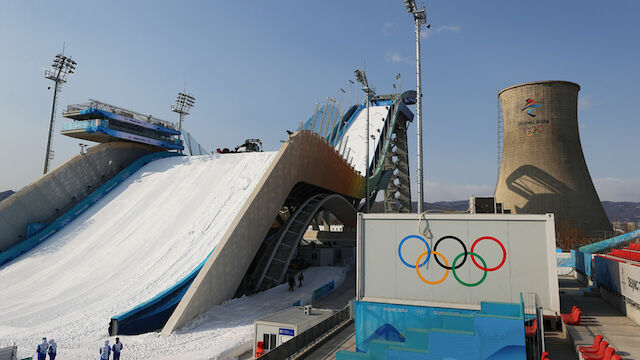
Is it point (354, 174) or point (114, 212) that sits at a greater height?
point (354, 174)

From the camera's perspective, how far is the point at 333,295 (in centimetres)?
2891

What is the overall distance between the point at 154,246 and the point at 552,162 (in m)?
50.9

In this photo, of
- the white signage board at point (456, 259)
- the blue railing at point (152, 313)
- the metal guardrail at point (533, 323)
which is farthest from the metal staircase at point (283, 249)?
the metal guardrail at point (533, 323)

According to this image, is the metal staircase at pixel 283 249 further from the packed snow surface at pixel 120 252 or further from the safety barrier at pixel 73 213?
the safety barrier at pixel 73 213

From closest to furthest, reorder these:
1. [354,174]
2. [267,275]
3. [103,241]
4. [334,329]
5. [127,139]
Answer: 1. [334,329]
2. [103,241]
3. [267,275]
4. [127,139]
5. [354,174]

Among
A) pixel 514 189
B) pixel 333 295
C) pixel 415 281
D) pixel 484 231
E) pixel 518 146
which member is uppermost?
pixel 518 146

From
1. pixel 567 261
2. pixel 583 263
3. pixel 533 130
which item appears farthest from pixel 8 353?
pixel 533 130

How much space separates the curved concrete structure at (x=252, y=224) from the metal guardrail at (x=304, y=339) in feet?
23.0

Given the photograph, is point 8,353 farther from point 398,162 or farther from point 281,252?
point 398,162

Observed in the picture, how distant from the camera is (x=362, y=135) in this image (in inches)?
2413

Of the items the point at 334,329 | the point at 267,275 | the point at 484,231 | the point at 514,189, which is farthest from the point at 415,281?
the point at 514,189

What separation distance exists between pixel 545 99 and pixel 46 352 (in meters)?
59.7

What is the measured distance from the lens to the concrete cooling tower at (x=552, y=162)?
171 ft

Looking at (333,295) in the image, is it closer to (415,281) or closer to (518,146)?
(415,281)
